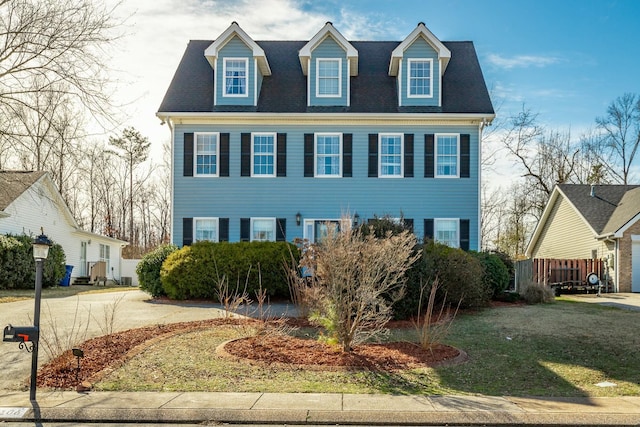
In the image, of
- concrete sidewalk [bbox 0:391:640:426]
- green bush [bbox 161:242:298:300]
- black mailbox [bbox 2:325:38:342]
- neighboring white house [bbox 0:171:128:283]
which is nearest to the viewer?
concrete sidewalk [bbox 0:391:640:426]

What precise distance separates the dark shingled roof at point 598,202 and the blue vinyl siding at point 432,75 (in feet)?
32.3

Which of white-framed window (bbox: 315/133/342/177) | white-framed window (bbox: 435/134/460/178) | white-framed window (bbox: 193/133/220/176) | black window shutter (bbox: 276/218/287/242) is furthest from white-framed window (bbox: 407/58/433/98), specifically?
white-framed window (bbox: 193/133/220/176)

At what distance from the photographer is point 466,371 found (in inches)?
344

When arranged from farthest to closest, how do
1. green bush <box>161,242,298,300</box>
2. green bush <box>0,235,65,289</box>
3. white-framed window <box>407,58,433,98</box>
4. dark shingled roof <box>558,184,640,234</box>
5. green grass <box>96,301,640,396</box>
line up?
dark shingled roof <box>558,184,640,234</box> → green bush <box>0,235,65,289</box> → white-framed window <box>407,58,433,98</box> → green bush <box>161,242,298,300</box> → green grass <box>96,301,640,396</box>

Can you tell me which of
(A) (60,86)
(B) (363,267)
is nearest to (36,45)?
(A) (60,86)

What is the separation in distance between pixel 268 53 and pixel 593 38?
12.1 metres

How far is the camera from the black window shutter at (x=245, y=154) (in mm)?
21094

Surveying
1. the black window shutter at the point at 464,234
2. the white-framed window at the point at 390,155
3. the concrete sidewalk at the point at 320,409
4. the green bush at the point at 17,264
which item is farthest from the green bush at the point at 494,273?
the green bush at the point at 17,264

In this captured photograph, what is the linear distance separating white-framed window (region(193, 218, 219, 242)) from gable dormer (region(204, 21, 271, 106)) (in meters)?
4.25

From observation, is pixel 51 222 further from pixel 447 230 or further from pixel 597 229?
pixel 597 229

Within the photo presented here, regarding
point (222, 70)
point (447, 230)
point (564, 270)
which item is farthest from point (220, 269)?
point (564, 270)

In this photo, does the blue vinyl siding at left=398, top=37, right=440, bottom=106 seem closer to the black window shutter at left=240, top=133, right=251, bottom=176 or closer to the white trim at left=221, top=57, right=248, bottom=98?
the white trim at left=221, top=57, right=248, bottom=98

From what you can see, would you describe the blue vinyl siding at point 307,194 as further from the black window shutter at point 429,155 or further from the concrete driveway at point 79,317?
the concrete driveway at point 79,317

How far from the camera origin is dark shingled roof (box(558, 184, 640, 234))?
85.4ft
